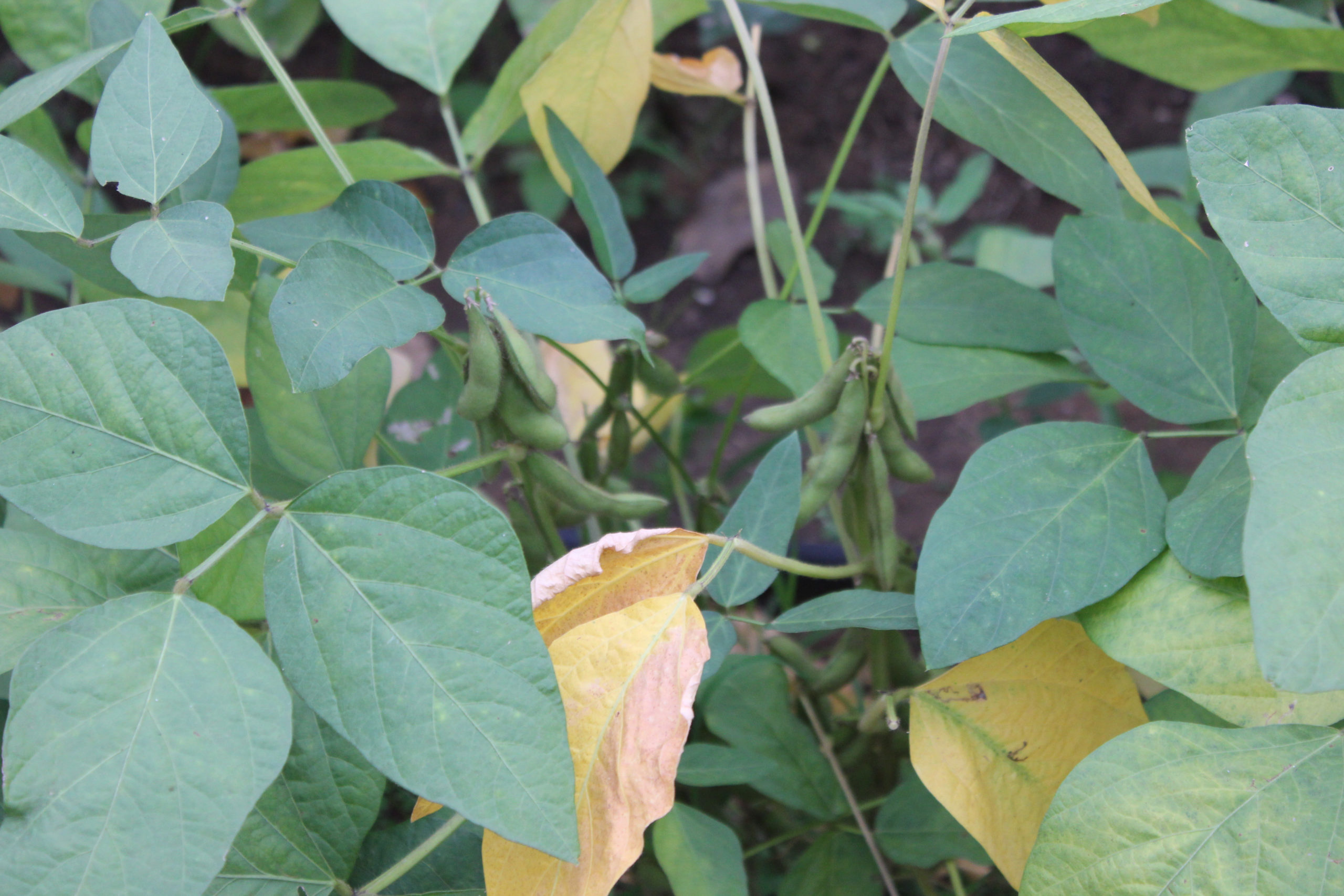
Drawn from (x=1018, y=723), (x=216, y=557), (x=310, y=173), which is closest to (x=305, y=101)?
(x=310, y=173)

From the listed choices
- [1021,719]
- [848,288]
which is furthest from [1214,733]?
[848,288]

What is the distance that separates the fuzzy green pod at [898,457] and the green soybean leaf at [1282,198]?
21 cm

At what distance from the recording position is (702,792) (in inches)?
28.1

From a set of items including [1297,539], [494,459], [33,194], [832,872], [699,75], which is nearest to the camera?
[1297,539]

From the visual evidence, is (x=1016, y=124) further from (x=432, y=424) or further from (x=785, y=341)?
(x=432, y=424)

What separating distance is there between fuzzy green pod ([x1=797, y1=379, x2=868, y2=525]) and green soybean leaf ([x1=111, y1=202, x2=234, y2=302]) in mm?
313

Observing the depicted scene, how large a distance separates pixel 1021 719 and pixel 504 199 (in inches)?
67.7

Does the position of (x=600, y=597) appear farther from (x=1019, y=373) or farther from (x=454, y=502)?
(x=1019, y=373)

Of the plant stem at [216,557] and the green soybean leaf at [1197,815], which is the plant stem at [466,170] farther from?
the green soybean leaf at [1197,815]

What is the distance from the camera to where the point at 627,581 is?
470 millimetres

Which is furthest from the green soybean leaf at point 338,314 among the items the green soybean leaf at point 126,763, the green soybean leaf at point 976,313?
the green soybean leaf at point 976,313

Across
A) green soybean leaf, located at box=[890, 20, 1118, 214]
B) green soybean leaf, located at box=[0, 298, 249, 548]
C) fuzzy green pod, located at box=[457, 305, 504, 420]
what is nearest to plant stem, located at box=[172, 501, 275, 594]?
green soybean leaf, located at box=[0, 298, 249, 548]

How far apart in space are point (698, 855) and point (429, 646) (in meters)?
0.24

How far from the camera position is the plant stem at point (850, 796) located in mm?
625
